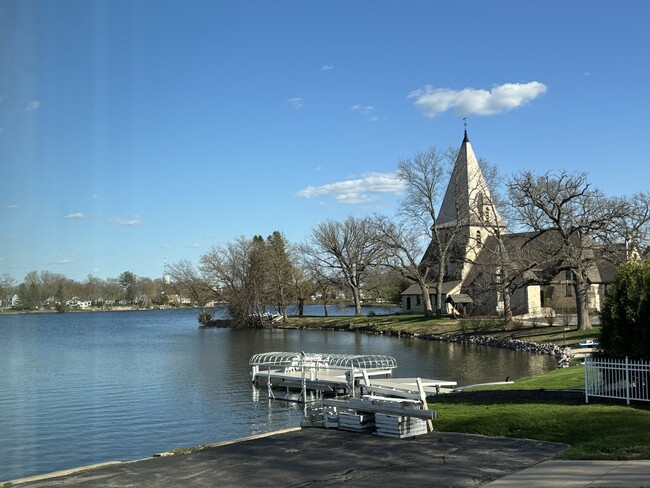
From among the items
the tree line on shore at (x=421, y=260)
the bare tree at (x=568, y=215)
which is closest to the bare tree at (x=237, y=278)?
the tree line on shore at (x=421, y=260)

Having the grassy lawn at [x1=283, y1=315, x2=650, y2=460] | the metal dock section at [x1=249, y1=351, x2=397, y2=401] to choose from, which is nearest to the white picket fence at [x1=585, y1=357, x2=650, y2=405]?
the grassy lawn at [x1=283, y1=315, x2=650, y2=460]

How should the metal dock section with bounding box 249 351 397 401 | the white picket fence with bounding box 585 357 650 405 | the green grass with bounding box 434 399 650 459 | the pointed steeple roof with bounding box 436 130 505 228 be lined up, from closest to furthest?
the green grass with bounding box 434 399 650 459 → the white picket fence with bounding box 585 357 650 405 → the metal dock section with bounding box 249 351 397 401 → the pointed steeple roof with bounding box 436 130 505 228

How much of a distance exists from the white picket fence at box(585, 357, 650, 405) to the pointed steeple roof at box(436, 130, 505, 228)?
4794 centimetres

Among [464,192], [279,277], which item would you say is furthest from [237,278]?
[464,192]

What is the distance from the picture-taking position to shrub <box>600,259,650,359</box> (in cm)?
1648

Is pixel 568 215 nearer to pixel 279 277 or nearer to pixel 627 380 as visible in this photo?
pixel 627 380

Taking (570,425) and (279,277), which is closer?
(570,425)

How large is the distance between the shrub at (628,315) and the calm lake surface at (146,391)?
1073 centimetres

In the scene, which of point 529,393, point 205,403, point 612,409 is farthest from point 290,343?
point 612,409

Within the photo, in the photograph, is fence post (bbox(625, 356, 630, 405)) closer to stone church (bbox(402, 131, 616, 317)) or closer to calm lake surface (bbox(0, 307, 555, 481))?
calm lake surface (bbox(0, 307, 555, 481))

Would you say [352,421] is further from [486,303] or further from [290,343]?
[486,303]

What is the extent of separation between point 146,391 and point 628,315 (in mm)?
21693

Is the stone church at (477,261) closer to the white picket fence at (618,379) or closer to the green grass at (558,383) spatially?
the green grass at (558,383)

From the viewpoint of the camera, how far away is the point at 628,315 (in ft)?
54.7
